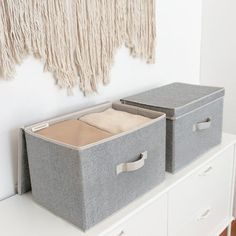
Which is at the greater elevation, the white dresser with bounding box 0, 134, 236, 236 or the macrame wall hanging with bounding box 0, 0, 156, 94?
the macrame wall hanging with bounding box 0, 0, 156, 94

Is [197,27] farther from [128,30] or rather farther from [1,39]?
[1,39]

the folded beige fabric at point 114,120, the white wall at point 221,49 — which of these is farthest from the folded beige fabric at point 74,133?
the white wall at point 221,49

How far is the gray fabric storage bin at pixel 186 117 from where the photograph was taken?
1174mm

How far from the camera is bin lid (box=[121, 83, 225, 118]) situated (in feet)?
3.86

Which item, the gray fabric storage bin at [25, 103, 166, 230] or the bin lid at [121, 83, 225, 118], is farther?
the bin lid at [121, 83, 225, 118]

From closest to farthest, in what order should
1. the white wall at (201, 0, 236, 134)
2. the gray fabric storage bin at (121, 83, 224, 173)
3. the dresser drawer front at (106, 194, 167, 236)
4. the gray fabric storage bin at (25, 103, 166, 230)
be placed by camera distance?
the gray fabric storage bin at (25, 103, 166, 230), the dresser drawer front at (106, 194, 167, 236), the gray fabric storage bin at (121, 83, 224, 173), the white wall at (201, 0, 236, 134)

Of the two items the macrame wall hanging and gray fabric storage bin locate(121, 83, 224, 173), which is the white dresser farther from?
the macrame wall hanging

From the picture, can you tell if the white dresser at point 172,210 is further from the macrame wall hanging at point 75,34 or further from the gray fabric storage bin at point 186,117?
the macrame wall hanging at point 75,34

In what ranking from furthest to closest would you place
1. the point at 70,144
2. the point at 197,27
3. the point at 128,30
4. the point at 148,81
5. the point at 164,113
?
the point at 197,27, the point at 148,81, the point at 128,30, the point at 164,113, the point at 70,144

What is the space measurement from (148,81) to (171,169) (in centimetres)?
52

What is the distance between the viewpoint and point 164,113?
1153mm

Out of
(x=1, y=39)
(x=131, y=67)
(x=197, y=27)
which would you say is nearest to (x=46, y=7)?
(x=1, y=39)

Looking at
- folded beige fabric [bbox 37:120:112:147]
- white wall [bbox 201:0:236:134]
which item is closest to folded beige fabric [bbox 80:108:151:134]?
folded beige fabric [bbox 37:120:112:147]

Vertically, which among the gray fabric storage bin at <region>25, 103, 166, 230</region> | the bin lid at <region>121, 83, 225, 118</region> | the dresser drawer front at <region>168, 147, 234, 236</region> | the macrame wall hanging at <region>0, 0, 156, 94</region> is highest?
the macrame wall hanging at <region>0, 0, 156, 94</region>
